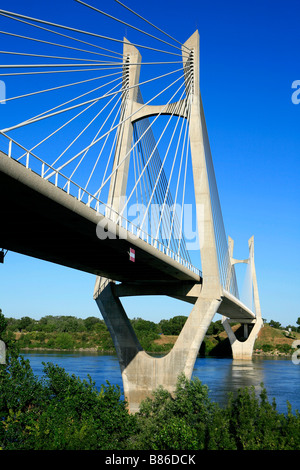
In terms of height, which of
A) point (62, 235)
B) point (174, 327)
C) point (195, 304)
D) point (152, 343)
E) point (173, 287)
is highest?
point (174, 327)

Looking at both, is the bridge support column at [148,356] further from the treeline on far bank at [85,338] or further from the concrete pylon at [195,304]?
the treeline on far bank at [85,338]

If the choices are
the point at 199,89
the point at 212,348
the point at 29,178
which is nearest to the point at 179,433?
the point at 29,178

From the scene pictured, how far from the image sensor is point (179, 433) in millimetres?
15742

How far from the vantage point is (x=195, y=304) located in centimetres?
3106

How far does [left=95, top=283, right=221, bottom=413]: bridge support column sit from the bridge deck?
2.09 meters

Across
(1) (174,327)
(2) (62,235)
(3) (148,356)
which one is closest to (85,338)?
(1) (174,327)

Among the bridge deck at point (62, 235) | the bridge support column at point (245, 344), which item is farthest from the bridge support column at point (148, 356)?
the bridge support column at point (245, 344)

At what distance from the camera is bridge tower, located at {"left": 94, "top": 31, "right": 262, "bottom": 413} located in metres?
29.8

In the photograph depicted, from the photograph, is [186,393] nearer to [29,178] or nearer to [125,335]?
[125,335]

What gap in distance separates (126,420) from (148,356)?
37.5ft

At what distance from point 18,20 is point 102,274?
1814cm

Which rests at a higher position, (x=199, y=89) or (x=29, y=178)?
(x=199, y=89)

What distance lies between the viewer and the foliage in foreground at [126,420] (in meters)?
14.0

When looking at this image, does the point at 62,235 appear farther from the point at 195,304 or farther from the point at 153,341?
the point at 153,341
